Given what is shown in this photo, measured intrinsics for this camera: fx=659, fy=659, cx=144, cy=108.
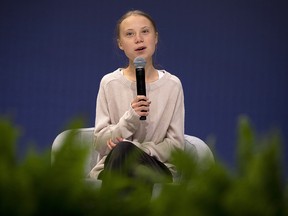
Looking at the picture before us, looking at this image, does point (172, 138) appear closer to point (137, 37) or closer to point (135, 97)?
point (135, 97)

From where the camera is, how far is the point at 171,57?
11.9 ft

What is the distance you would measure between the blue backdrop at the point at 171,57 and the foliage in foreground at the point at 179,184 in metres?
3.26

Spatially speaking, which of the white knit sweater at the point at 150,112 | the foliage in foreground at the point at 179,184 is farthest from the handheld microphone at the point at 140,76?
the foliage in foreground at the point at 179,184

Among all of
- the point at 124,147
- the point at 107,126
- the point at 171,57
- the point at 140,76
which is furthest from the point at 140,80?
the point at 171,57

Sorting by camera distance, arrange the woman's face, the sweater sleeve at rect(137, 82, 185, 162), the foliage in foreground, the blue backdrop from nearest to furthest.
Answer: the foliage in foreground < the sweater sleeve at rect(137, 82, 185, 162) < the woman's face < the blue backdrop

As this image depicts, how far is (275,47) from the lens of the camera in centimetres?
362

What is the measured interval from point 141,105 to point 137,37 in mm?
349

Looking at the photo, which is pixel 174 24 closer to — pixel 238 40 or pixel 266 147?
pixel 238 40

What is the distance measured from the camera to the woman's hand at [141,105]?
197cm

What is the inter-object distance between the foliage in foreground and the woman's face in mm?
1871

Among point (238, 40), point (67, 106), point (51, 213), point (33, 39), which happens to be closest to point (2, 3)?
point (33, 39)

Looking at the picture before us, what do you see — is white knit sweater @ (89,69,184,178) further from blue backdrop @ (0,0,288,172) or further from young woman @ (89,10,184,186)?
blue backdrop @ (0,0,288,172)

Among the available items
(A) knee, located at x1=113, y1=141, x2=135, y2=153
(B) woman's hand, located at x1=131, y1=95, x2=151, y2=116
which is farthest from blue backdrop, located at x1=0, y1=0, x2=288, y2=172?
(A) knee, located at x1=113, y1=141, x2=135, y2=153

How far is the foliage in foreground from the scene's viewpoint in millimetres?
330
